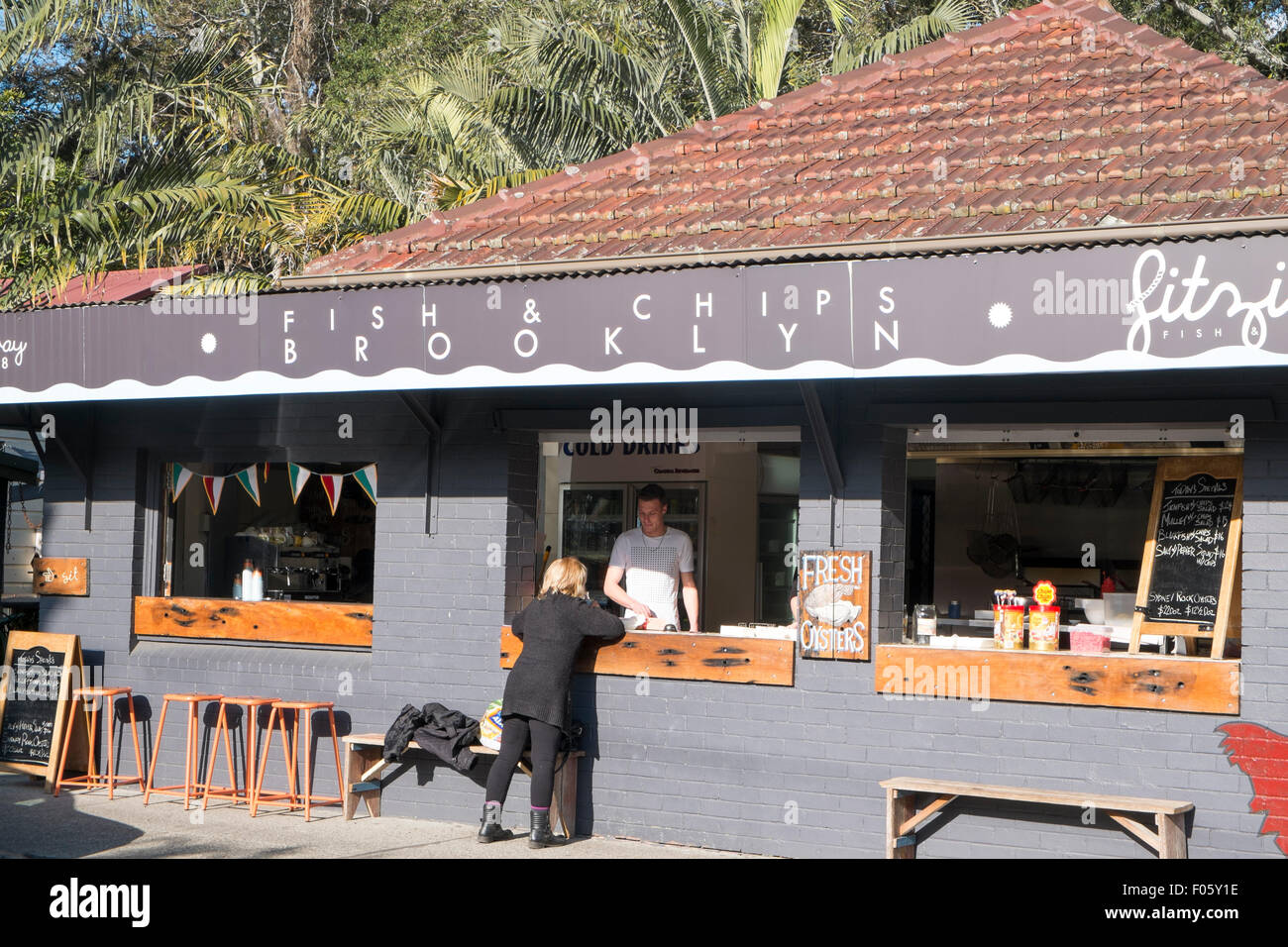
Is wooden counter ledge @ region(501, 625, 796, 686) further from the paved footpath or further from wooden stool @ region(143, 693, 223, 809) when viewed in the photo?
wooden stool @ region(143, 693, 223, 809)

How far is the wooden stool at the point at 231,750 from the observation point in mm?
8312

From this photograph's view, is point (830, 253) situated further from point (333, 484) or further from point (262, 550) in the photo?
point (262, 550)

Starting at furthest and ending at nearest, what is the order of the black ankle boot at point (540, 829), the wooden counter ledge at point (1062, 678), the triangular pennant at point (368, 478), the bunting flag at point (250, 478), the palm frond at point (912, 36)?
the palm frond at point (912, 36) < the bunting flag at point (250, 478) < the triangular pennant at point (368, 478) < the black ankle boot at point (540, 829) < the wooden counter ledge at point (1062, 678)

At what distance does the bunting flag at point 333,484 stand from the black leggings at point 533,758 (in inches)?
89.5

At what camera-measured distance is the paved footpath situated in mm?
7094

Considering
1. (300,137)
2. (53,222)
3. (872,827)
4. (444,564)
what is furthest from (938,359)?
(300,137)

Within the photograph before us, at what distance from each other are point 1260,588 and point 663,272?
3.02 meters

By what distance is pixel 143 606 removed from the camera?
9203mm

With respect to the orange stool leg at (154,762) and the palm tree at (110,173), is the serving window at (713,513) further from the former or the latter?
the orange stool leg at (154,762)

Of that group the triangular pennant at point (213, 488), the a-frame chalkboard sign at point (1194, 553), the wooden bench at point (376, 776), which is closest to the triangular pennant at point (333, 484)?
the triangular pennant at point (213, 488)

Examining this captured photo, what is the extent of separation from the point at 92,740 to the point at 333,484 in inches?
92.0

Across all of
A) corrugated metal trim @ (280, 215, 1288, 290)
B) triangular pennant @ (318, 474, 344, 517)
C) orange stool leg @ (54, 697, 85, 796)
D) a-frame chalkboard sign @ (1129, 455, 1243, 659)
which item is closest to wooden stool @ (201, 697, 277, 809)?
orange stool leg @ (54, 697, 85, 796)

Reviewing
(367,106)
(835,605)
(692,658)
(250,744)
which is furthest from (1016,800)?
(367,106)

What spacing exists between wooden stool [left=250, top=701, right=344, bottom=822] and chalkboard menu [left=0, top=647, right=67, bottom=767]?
153cm
